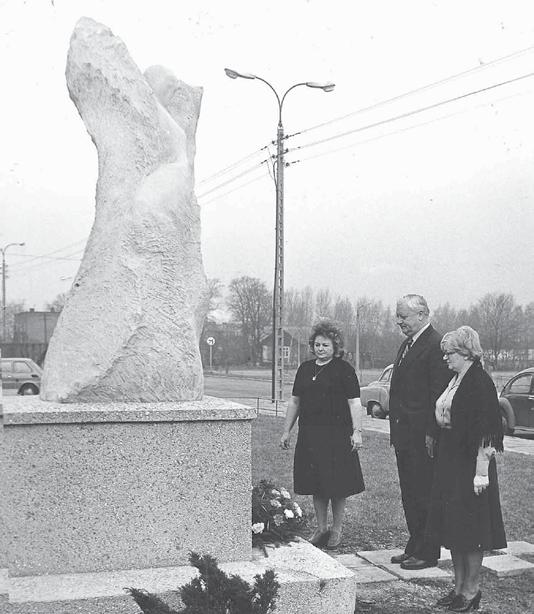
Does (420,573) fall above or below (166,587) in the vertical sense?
below

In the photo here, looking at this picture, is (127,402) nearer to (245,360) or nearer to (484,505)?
(484,505)

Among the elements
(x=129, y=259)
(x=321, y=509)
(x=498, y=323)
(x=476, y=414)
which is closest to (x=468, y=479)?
(x=476, y=414)

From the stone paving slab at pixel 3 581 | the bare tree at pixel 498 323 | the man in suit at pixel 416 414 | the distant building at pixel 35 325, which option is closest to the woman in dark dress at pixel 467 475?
the man in suit at pixel 416 414

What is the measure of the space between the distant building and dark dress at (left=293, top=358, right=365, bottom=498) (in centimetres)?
1941

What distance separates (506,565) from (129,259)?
143 inches

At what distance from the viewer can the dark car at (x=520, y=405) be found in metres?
15.9

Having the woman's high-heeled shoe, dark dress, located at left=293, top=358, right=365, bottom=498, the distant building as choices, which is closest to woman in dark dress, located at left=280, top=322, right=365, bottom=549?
dark dress, located at left=293, top=358, right=365, bottom=498

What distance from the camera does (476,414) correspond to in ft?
16.3

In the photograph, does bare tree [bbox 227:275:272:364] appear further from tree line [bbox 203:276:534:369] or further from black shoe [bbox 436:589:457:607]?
black shoe [bbox 436:589:457:607]

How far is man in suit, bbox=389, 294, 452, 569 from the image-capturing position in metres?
5.75

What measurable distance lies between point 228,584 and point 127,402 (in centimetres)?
193

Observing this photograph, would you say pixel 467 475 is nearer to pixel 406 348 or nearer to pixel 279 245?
pixel 406 348

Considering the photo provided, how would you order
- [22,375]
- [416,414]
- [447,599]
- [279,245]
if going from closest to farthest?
[447,599] < [416,414] < [279,245] < [22,375]

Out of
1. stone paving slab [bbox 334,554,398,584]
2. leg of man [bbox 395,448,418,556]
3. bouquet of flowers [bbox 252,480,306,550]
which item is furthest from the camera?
leg of man [bbox 395,448,418,556]
